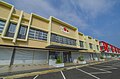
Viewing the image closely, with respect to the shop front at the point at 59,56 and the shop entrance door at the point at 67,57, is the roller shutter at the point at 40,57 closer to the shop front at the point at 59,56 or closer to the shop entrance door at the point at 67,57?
the shop front at the point at 59,56

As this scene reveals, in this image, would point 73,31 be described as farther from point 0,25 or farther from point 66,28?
point 0,25

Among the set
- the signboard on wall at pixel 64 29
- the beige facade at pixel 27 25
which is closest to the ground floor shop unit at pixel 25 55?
the beige facade at pixel 27 25

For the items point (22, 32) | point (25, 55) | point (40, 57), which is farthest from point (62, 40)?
point (22, 32)

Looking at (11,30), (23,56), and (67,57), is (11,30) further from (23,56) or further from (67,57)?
(67,57)

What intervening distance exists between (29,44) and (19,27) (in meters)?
3.95

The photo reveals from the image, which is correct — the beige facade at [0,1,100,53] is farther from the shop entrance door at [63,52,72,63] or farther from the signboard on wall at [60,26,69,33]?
the shop entrance door at [63,52,72,63]

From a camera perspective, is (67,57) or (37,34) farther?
(67,57)

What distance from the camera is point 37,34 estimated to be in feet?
67.7

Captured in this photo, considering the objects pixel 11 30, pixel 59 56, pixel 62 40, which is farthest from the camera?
pixel 62 40

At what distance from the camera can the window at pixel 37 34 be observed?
19516mm

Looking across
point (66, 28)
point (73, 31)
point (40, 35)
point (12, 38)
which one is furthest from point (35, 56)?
point (73, 31)

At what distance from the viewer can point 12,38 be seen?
51.3ft

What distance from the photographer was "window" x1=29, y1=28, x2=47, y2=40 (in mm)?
19516

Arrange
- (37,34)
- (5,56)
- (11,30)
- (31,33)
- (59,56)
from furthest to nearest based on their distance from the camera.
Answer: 1. (59,56)
2. (37,34)
3. (31,33)
4. (11,30)
5. (5,56)
